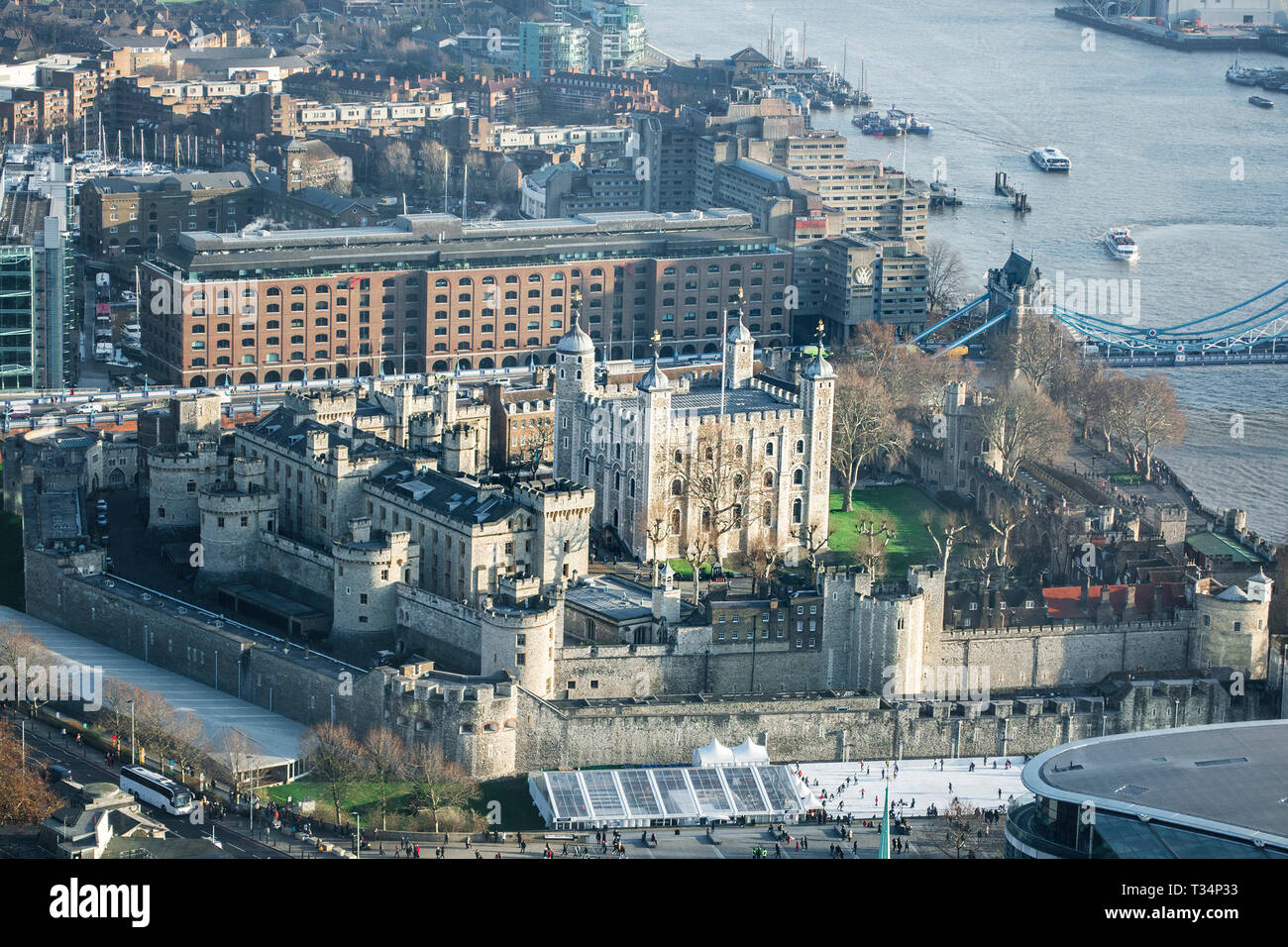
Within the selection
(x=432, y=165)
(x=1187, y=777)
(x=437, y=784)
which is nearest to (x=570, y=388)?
(x=437, y=784)

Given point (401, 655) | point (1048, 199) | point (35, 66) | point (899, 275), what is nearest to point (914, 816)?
point (401, 655)

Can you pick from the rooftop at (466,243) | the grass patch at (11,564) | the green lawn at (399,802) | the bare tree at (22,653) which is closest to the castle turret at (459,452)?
the grass patch at (11,564)

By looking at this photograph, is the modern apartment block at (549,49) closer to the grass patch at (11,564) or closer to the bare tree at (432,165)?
the bare tree at (432,165)

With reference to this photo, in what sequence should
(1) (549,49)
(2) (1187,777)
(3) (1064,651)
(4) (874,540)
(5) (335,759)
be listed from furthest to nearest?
(1) (549,49) → (4) (874,540) → (3) (1064,651) → (5) (335,759) → (2) (1187,777)

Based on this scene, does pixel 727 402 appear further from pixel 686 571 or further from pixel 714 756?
pixel 714 756

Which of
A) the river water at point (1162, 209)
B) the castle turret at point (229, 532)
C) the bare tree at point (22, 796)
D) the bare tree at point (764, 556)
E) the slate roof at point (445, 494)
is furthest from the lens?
the river water at point (1162, 209)

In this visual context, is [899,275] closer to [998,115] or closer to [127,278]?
[127,278]
